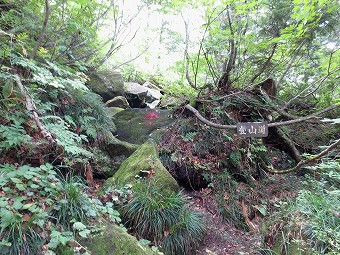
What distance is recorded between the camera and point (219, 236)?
381 centimetres

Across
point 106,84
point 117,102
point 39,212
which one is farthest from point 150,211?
point 106,84

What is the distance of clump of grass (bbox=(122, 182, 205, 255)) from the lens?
3211 millimetres

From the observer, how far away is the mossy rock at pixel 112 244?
237 cm

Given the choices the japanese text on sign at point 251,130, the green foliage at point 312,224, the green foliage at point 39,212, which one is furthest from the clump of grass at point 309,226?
the green foliage at point 39,212

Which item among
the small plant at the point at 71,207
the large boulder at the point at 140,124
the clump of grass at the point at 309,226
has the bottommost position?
the small plant at the point at 71,207

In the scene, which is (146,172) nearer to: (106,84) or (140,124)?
(140,124)

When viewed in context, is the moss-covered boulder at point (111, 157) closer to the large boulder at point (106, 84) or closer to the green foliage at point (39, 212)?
the green foliage at point (39, 212)

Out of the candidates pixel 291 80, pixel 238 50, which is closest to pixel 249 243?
pixel 238 50

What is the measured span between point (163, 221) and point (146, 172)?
2.86 feet

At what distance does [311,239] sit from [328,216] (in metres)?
0.38

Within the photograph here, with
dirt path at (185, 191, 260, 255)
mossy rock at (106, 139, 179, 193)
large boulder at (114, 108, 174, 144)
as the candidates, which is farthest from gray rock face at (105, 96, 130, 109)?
dirt path at (185, 191, 260, 255)

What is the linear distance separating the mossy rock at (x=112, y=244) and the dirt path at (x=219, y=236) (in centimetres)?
133

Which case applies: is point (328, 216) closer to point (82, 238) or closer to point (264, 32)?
point (82, 238)

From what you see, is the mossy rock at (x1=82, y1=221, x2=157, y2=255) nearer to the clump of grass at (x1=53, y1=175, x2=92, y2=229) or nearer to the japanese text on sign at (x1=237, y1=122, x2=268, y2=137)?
the clump of grass at (x1=53, y1=175, x2=92, y2=229)
